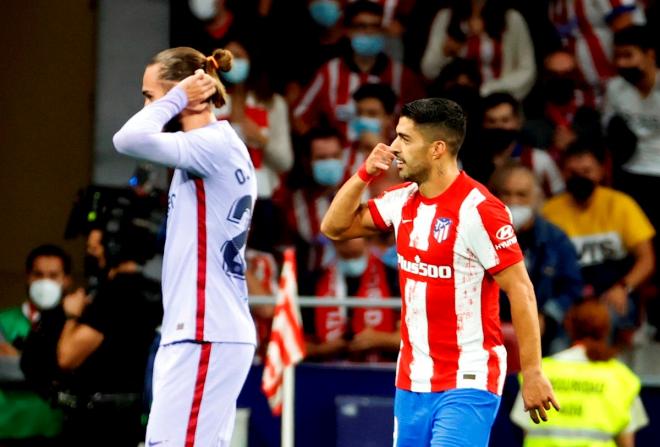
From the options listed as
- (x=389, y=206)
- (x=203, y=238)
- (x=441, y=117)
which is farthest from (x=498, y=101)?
(x=203, y=238)

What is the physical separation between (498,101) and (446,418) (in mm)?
4412

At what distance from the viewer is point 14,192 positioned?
1176 cm

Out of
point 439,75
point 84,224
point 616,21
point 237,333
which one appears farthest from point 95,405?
point 616,21

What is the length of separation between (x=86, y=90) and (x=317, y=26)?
185 centimetres

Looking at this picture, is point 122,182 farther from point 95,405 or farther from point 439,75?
point 95,405

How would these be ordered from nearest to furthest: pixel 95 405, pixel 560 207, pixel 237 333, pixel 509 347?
1. pixel 237 333
2. pixel 95 405
3. pixel 509 347
4. pixel 560 207

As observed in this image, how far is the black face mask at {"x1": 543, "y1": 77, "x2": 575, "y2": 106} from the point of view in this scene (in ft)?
35.0

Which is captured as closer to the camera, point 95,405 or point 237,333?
point 237,333

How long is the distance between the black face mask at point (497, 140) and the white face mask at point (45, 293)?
2963mm

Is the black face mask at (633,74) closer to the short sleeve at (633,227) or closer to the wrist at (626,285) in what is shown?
the short sleeve at (633,227)

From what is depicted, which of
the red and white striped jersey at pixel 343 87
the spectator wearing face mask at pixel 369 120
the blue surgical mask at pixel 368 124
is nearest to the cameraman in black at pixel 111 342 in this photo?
the spectator wearing face mask at pixel 369 120

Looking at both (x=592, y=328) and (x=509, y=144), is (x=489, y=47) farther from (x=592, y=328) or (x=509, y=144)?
(x=592, y=328)

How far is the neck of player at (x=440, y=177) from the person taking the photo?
6.35 meters

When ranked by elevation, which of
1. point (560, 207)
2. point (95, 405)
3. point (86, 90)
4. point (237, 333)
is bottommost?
point (95, 405)
